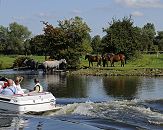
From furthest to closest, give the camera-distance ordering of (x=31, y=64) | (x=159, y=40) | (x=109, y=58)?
(x=159, y=40)
(x=31, y=64)
(x=109, y=58)

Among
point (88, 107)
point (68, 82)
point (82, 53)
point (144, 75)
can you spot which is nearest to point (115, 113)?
point (88, 107)

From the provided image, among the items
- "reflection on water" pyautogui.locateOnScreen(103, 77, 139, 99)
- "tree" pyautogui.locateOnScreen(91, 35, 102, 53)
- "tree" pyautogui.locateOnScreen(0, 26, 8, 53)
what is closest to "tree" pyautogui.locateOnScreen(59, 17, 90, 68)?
"tree" pyautogui.locateOnScreen(91, 35, 102, 53)

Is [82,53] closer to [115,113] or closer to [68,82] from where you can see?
[68,82]

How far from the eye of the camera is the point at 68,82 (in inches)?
2032

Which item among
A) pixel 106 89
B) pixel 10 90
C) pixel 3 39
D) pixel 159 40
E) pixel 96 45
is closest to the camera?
pixel 10 90

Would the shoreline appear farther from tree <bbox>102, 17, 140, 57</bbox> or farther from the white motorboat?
the white motorboat

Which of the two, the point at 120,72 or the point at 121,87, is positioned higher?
the point at 120,72

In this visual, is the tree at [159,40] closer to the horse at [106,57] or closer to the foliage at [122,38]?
the foliage at [122,38]

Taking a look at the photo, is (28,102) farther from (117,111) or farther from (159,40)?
(159,40)

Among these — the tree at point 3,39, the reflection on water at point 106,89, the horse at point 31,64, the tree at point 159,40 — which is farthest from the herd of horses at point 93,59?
the tree at point 3,39

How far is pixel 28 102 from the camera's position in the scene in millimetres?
30172

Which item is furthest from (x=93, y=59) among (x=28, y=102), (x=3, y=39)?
(x=3, y=39)

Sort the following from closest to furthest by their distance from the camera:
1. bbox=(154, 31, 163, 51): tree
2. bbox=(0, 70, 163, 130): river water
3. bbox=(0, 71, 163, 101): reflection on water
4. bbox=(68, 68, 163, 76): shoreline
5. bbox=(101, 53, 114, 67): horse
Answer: bbox=(0, 70, 163, 130): river water < bbox=(0, 71, 163, 101): reflection on water < bbox=(68, 68, 163, 76): shoreline < bbox=(101, 53, 114, 67): horse < bbox=(154, 31, 163, 51): tree

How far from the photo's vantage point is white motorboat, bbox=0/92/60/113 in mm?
30062
